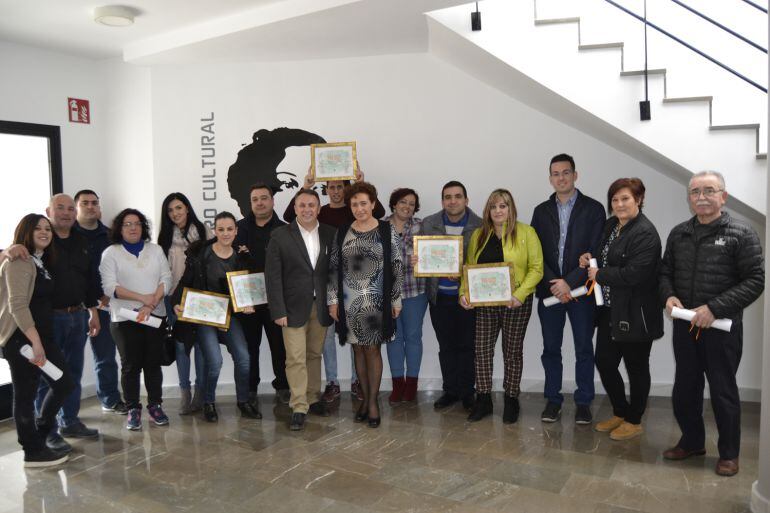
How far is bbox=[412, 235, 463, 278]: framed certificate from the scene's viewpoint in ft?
13.4

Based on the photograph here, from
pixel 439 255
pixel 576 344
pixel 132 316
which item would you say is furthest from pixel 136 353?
pixel 576 344

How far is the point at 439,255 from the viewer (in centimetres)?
412

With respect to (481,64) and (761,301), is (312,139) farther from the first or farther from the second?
(761,301)

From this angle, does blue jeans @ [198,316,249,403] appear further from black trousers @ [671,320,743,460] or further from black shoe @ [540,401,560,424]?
black trousers @ [671,320,743,460]

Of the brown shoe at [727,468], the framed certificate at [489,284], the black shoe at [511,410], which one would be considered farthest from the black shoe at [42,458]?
the brown shoe at [727,468]

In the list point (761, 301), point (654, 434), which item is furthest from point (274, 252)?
point (761, 301)

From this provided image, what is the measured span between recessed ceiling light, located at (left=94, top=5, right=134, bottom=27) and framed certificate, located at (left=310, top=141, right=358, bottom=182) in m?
1.60

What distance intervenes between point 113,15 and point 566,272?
11.9ft

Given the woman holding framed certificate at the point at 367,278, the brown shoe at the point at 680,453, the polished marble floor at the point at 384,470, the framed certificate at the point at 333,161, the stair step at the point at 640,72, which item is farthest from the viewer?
the framed certificate at the point at 333,161

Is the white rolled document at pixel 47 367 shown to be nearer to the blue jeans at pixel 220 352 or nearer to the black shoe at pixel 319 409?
the blue jeans at pixel 220 352

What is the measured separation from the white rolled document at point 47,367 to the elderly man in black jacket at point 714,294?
Answer: 3477 millimetres

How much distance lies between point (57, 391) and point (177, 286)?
3.31ft

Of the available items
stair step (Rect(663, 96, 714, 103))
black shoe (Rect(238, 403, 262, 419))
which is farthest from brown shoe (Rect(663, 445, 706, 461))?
black shoe (Rect(238, 403, 262, 419))

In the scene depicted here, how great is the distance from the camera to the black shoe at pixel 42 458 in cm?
363
